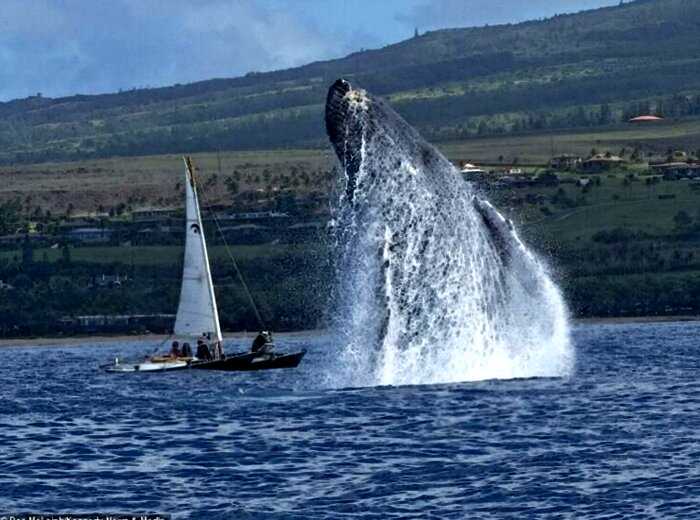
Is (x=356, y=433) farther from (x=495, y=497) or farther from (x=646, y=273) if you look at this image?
(x=646, y=273)

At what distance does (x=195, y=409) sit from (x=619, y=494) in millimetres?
27247

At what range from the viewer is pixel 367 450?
56.7 m

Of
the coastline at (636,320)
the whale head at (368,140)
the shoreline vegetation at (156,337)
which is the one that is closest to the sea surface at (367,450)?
the whale head at (368,140)

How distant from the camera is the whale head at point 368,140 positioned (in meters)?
64.8

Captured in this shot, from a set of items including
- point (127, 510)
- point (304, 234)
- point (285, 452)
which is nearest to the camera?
point (127, 510)

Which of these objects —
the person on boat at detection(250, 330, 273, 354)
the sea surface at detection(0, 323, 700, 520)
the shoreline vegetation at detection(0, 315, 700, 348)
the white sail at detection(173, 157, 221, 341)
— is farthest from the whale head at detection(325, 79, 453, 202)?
the shoreline vegetation at detection(0, 315, 700, 348)

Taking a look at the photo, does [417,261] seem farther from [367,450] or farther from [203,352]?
[203,352]

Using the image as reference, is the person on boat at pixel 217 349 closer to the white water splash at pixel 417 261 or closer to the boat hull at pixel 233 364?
the boat hull at pixel 233 364

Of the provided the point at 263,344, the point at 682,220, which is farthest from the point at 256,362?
the point at 682,220

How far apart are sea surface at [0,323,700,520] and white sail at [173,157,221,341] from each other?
71.6 ft

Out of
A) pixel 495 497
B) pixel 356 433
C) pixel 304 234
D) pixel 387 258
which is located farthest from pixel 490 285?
pixel 304 234

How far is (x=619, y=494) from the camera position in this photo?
47.9 m

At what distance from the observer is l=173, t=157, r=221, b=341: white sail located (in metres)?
107

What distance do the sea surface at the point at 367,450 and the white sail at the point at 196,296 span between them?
2182 centimetres
